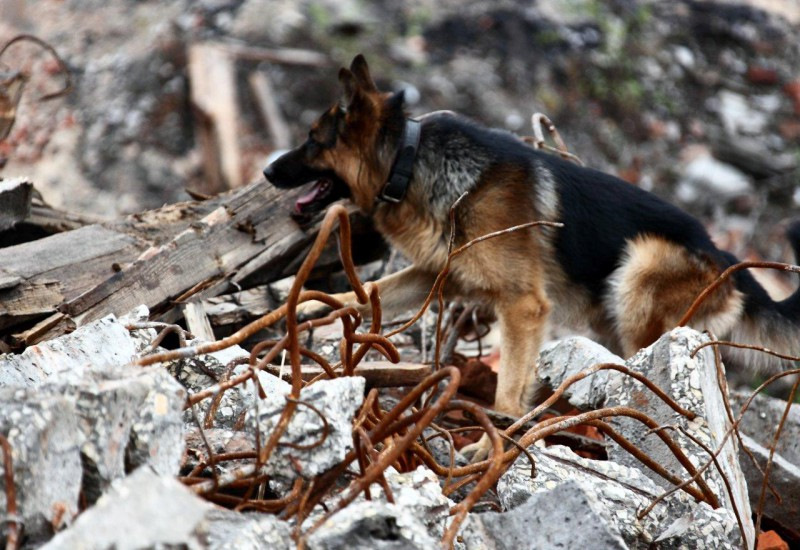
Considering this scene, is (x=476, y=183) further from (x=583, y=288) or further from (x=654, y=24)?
(x=654, y=24)

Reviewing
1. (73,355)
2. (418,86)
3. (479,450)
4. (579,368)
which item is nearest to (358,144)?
(479,450)

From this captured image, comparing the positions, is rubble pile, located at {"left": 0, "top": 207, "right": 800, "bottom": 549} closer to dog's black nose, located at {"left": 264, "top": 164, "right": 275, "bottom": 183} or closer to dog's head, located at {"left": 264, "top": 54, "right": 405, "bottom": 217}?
dog's black nose, located at {"left": 264, "top": 164, "right": 275, "bottom": 183}

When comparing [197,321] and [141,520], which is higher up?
[141,520]

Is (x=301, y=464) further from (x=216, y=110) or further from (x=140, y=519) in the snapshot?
(x=216, y=110)

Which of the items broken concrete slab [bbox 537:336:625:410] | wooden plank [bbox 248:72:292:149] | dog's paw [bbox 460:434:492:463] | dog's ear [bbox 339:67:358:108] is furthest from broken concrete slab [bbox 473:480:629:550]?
wooden plank [bbox 248:72:292:149]

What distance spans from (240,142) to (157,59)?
1.25 m

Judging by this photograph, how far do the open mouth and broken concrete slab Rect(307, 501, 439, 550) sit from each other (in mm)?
2830

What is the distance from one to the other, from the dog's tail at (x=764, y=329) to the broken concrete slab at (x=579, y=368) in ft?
6.28

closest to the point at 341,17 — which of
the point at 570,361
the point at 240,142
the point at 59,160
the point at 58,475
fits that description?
the point at 240,142

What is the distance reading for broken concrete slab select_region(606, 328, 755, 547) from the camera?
8.86 ft

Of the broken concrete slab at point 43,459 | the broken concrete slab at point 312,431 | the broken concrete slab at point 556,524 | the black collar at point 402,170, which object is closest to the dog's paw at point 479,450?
the black collar at point 402,170

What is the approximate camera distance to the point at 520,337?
183 inches

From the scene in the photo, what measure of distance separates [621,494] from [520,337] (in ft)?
7.11

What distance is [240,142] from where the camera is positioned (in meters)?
9.16
